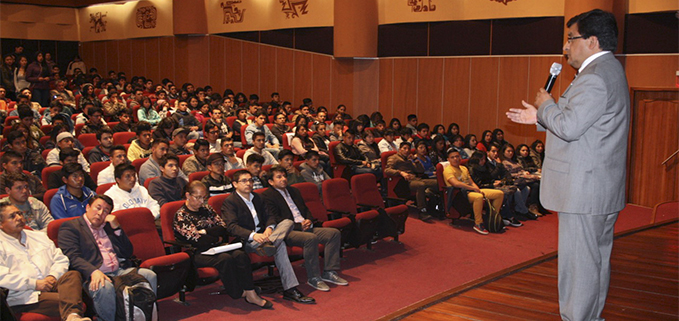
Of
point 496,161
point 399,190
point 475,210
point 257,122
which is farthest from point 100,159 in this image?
point 496,161

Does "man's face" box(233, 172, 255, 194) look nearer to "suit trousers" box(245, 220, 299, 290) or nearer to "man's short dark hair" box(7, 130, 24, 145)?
"suit trousers" box(245, 220, 299, 290)

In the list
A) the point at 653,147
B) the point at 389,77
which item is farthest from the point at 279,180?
the point at 389,77

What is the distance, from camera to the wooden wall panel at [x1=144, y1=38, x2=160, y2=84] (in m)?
15.5

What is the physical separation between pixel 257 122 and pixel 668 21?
5822mm

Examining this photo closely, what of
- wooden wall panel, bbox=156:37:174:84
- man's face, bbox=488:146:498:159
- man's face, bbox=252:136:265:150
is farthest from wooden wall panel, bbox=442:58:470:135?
wooden wall panel, bbox=156:37:174:84

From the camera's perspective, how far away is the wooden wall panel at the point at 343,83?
38.2 ft

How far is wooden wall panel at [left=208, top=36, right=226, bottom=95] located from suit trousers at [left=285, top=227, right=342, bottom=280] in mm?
9861

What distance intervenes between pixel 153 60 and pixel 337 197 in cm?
1110

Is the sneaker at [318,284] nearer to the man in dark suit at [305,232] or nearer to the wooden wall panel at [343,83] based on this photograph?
the man in dark suit at [305,232]

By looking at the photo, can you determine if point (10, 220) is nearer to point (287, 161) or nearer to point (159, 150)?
point (159, 150)

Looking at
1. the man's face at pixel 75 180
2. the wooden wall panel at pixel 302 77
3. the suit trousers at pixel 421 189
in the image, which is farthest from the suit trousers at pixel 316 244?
the wooden wall panel at pixel 302 77

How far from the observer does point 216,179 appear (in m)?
5.71

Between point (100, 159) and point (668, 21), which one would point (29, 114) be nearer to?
point (100, 159)

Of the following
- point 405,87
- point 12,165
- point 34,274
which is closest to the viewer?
point 34,274
